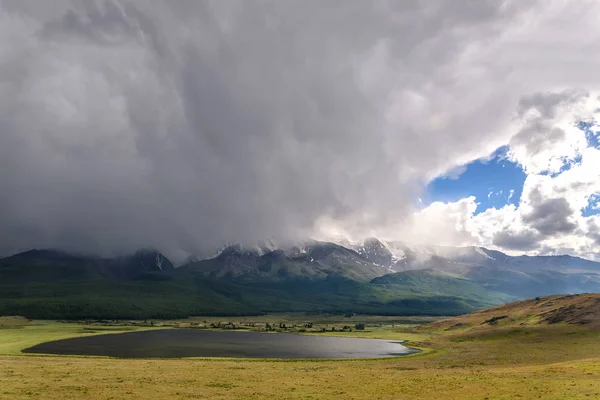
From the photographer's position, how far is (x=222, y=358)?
128 meters

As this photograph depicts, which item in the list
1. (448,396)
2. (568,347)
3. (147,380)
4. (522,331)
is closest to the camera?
(448,396)

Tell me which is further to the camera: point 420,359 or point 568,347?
point 568,347

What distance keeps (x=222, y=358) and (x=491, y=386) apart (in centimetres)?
8180

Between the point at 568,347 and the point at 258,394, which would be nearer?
the point at 258,394

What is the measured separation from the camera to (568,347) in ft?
475

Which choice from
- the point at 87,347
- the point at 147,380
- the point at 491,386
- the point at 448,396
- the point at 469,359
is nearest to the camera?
the point at 448,396

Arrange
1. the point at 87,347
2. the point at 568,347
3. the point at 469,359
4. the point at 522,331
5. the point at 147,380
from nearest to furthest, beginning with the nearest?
the point at 147,380, the point at 469,359, the point at 568,347, the point at 87,347, the point at 522,331

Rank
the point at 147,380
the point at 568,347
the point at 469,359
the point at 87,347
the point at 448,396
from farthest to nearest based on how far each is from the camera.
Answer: the point at 87,347 < the point at 568,347 < the point at 469,359 < the point at 147,380 < the point at 448,396

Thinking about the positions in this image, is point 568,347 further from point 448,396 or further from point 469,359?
point 448,396

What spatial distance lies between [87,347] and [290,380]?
10827 cm

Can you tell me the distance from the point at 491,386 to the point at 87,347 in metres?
144

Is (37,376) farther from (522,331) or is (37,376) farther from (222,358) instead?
(522,331)

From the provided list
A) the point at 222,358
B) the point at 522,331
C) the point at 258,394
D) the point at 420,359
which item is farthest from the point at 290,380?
the point at 522,331

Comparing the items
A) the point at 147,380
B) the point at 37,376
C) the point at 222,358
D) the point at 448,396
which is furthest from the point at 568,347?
the point at 37,376
